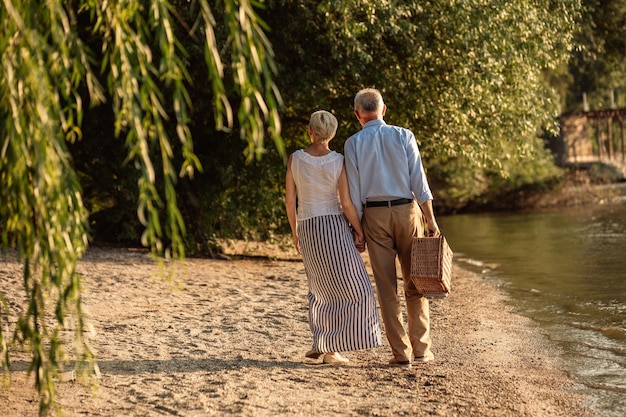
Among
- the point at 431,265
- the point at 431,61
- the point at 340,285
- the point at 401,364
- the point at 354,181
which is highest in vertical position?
the point at 431,61

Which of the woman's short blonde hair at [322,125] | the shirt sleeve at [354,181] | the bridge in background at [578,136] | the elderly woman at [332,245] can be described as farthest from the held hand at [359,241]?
the bridge in background at [578,136]

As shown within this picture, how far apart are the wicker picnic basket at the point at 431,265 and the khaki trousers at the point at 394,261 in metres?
0.18

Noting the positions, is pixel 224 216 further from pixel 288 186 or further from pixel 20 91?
pixel 20 91

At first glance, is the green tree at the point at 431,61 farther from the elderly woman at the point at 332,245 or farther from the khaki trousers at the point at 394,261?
the khaki trousers at the point at 394,261

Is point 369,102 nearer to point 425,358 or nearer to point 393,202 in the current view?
point 393,202

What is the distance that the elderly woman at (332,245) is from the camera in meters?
7.55

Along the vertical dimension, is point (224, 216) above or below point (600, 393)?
above

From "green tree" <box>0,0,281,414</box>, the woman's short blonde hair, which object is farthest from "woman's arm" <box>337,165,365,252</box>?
"green tree" <box>0,0,281,414</box>

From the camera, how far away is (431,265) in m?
7.29

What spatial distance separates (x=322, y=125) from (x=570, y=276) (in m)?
7.89

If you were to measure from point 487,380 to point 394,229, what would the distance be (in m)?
1.33

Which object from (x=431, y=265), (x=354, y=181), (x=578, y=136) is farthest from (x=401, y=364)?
(x=578, y=136)

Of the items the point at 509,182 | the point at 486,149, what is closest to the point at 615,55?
the point at 509,182

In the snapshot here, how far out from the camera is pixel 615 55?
2553 centimetres
